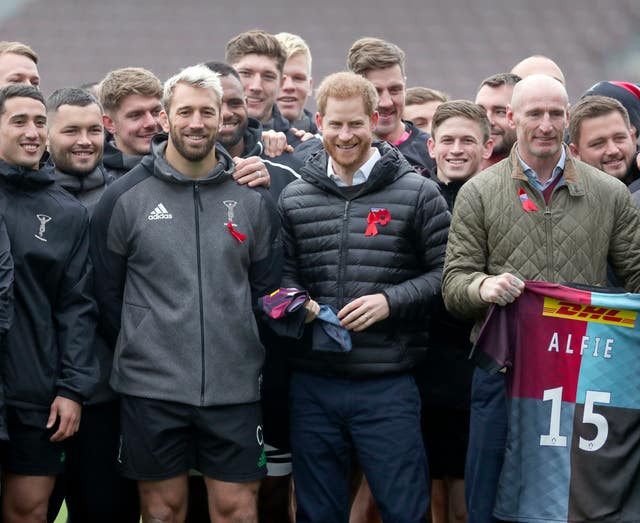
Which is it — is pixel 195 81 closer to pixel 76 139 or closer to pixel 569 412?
pixel 76 139

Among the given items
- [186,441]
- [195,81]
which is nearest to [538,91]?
[195,81]

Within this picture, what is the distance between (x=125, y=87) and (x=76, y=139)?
0.54 meters

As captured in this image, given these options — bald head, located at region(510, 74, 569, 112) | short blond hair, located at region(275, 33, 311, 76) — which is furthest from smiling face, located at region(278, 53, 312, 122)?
bald head, located at region(510, 74, 569, 112)

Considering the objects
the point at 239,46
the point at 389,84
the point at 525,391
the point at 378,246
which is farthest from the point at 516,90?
the point at 239,46

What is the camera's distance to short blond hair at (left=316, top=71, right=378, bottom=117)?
13.9 ft

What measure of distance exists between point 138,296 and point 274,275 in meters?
0.53

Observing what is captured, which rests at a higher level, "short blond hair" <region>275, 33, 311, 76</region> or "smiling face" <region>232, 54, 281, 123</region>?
"short blond hair" <region>275, 33, 311, 76</region>

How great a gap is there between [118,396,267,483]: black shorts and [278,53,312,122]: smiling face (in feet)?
8.50

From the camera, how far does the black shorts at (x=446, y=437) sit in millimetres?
4594

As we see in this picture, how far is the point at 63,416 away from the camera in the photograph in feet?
13.5

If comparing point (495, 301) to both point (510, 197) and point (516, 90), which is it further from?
point (516, 90)

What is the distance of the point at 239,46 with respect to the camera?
18.7 feet

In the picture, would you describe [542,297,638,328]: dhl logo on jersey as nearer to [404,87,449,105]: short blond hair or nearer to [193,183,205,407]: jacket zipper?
[193,183,205,407]: jacket zipper

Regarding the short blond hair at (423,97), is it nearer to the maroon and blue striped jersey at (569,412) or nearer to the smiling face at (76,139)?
the smiling face at (76,139)
